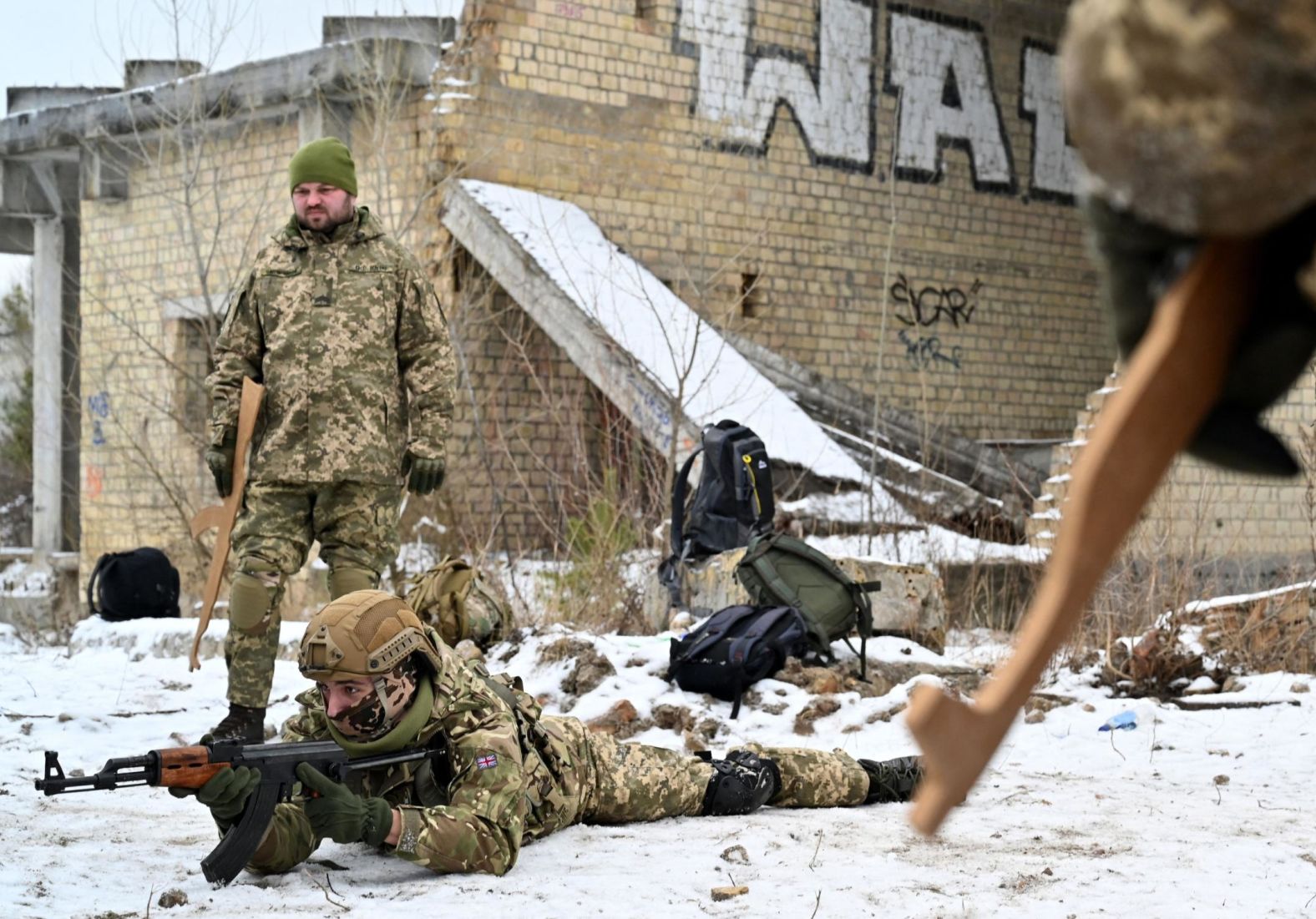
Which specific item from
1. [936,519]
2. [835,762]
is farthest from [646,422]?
[835,762]

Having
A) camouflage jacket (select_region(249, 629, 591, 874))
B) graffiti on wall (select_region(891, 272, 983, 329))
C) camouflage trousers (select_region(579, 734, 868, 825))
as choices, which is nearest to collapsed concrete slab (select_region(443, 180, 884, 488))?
graffiti on wall (select_region(891, 272, 983, 329))

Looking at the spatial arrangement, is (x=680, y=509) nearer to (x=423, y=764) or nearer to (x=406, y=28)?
(x=423, y=764)

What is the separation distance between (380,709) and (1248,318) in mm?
3049

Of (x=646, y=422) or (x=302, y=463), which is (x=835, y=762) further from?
(x=646, y=422)

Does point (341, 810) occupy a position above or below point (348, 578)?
below

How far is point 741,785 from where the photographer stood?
455 centimetres

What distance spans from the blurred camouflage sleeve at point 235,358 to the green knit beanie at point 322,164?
1.30ft

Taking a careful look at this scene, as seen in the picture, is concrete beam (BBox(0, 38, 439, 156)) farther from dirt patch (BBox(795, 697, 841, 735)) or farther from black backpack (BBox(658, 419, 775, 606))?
dirt patch (BBox(795, 697, 841, 735))

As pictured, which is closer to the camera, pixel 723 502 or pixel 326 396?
pixel 326 396

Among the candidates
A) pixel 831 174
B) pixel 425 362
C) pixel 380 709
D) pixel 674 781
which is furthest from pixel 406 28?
pixel 380 709

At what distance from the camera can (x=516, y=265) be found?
38.7 feet

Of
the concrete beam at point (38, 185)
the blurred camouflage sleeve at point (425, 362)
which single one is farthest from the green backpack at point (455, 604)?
the concrete beam at point (38, 185)

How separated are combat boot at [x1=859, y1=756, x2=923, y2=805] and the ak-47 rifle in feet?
5.42

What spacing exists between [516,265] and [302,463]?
688cm
